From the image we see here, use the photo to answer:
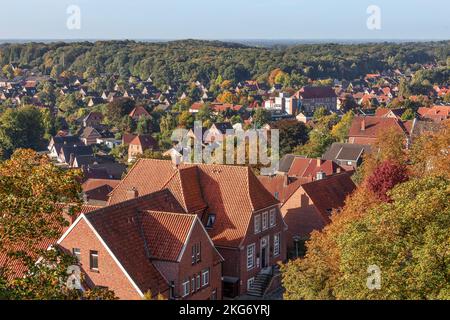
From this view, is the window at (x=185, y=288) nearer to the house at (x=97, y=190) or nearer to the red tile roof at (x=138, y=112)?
the house at (x=97, y=190)

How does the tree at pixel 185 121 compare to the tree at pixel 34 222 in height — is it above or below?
below

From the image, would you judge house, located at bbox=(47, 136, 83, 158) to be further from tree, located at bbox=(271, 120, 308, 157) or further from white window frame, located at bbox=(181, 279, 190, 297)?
white window frame, located at bbox=(181, 279, 190, 297)

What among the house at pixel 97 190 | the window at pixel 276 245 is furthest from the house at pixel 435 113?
the window at pixel 276 245

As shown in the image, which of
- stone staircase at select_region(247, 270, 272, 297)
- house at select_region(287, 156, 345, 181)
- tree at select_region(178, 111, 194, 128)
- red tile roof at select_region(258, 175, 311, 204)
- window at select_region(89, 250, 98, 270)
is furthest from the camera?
tree at select_region(178, 111, 194, 128)

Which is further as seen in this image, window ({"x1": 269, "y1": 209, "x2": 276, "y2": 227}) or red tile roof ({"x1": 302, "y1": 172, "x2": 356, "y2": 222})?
red tile roof ({"x1": 302, "y1": 172, "x2": 356, "y2": 222})

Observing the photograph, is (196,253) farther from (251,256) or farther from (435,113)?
(435,113)

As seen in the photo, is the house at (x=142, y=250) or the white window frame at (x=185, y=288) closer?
the house at (x=142, y=250)

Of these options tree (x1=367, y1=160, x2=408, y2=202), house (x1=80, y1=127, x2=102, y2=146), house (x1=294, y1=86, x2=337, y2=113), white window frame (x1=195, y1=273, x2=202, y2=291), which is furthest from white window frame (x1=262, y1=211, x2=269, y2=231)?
house (x1=294, y1=86, x2=337, y2=113)

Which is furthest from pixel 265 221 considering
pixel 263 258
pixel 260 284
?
pixel 260 284
